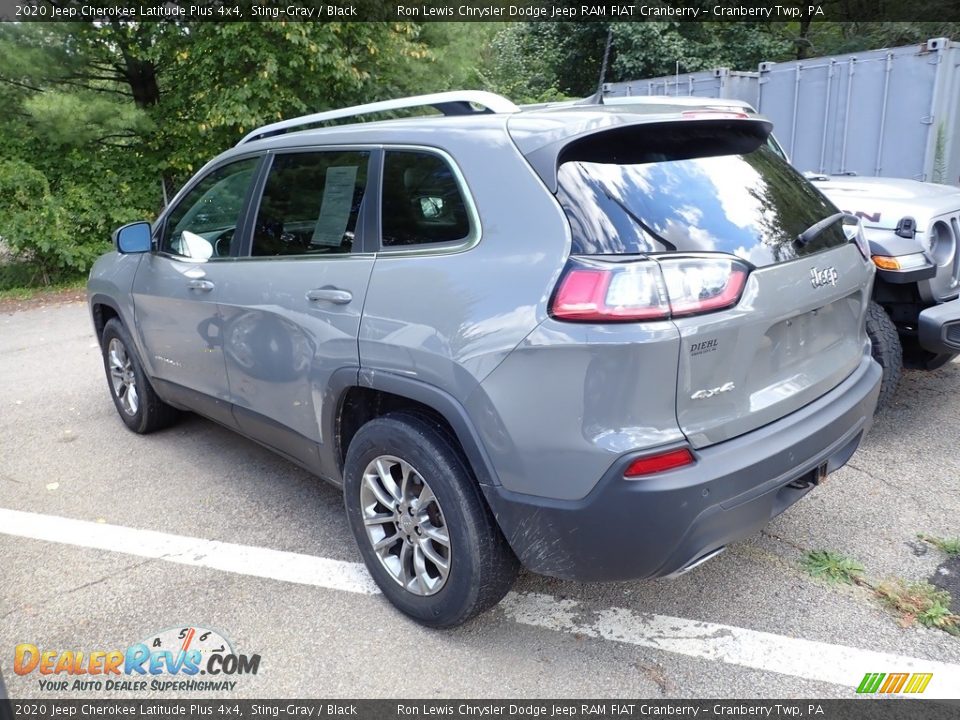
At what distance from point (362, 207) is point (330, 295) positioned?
365 millimetres

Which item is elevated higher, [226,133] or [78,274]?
[226,133]

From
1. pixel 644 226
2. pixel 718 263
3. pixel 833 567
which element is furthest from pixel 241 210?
pixel 833 567

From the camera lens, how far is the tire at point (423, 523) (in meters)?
2.49

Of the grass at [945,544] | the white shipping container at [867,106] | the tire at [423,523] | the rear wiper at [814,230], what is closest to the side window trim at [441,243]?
the tire at [423,523]

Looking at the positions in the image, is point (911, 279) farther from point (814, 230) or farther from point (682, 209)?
point (682, 209)

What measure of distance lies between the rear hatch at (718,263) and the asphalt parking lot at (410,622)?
0.86 meters

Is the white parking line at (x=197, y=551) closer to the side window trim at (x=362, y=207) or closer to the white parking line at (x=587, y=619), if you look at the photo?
the white parking line at (x=587, y=619)

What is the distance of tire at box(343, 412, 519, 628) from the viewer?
8.16ft

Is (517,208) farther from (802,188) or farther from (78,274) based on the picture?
(78,274)

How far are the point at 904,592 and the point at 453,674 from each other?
1.75m

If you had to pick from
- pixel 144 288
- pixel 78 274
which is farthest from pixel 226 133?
pixel 144 288

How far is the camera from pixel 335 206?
305 centimetres

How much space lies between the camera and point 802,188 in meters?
2.91

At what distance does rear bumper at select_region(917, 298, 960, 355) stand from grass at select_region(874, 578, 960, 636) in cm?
151
